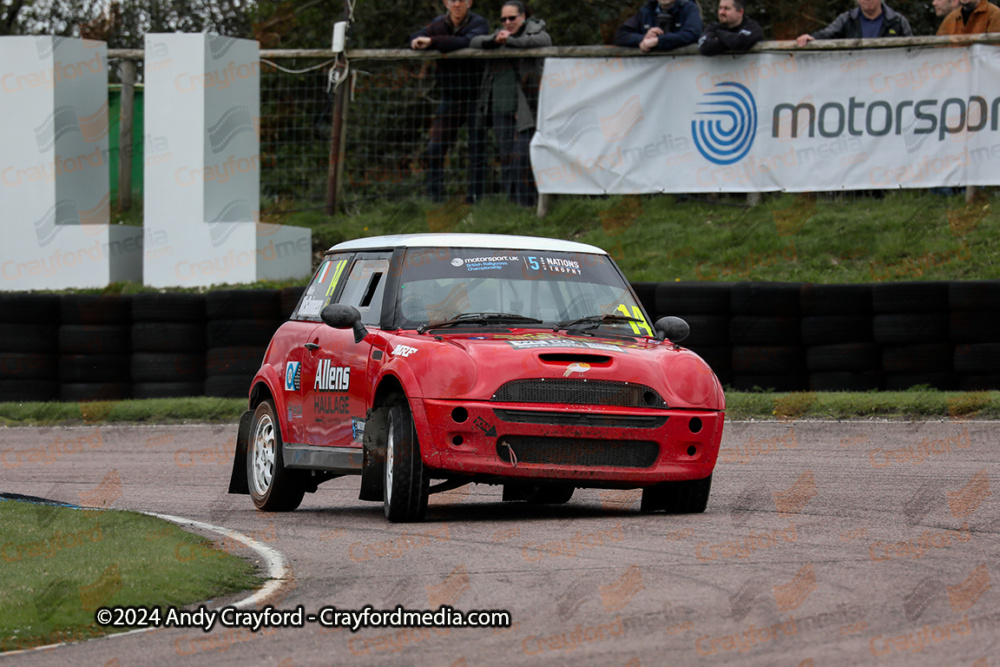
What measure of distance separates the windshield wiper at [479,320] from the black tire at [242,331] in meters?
8.02

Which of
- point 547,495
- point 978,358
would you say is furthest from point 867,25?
point 547,495

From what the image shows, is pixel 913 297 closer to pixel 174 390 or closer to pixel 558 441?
pixel 558 441

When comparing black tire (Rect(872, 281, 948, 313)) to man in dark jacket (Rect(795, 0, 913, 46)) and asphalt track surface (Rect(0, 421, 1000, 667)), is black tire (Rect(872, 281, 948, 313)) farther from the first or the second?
man in dark jacket (Rect(795, 0, 913, 46))

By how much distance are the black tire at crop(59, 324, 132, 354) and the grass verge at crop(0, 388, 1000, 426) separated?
81 cm

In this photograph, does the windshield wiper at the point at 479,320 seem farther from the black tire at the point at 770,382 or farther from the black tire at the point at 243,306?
the black tire at the point at 243,306

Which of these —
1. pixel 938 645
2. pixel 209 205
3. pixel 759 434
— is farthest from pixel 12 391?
pixel 938 645

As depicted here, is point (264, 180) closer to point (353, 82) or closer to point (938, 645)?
point (353, 82)

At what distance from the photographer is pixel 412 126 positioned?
20969 mm

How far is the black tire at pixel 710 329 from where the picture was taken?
15.4m

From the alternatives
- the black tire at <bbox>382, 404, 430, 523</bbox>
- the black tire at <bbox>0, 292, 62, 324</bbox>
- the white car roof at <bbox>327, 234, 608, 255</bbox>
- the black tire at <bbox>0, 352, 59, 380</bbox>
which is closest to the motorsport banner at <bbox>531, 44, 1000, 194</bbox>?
the black tire at <bbox>0, 292, 62, 324</bbox>

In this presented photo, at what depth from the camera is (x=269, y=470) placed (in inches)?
408

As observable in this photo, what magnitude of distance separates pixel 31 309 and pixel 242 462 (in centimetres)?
745

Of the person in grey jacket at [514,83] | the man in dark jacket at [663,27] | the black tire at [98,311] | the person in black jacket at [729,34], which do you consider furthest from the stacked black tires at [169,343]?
the person in black jacket at [729,34]

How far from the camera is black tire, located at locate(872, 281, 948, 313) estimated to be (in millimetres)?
14602
